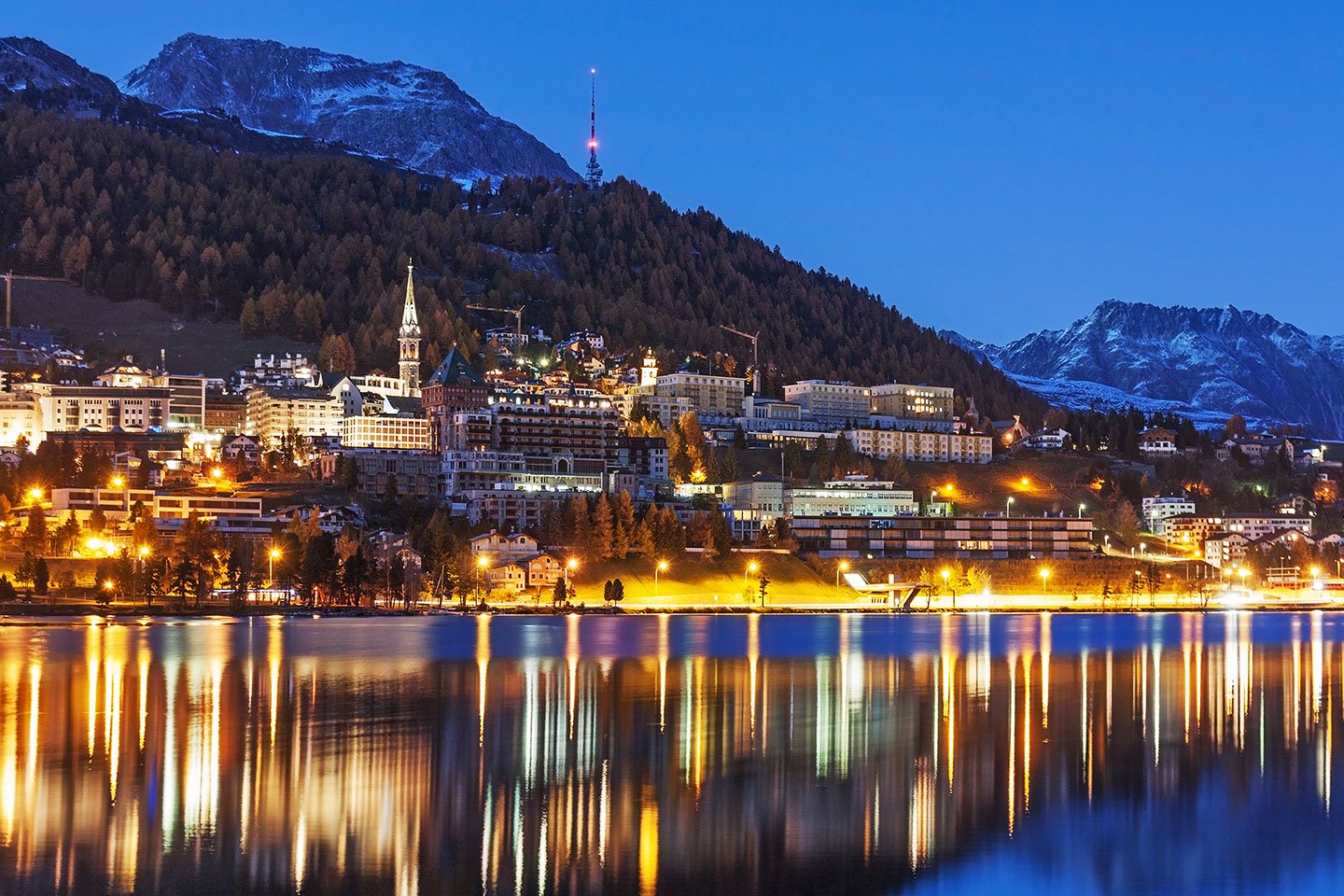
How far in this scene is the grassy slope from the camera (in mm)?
166375

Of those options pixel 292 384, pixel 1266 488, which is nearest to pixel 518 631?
pixel 292 384

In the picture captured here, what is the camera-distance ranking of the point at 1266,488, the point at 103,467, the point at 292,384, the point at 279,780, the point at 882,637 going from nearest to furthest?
the point at 279,780, the point at 882,637, the point at 103,467, the point at 292,384, the point at 1266,488

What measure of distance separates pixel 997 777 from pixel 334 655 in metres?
31.2

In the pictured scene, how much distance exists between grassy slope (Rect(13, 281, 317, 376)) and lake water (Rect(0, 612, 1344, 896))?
380ft

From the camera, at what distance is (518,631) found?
7325 cm

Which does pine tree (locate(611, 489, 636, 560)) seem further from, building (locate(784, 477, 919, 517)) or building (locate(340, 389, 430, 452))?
building (locate(340, 389, 430, 452))

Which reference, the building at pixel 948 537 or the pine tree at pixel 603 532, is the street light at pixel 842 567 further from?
the pine tree at pixel 603 532

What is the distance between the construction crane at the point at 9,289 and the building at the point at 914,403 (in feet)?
297

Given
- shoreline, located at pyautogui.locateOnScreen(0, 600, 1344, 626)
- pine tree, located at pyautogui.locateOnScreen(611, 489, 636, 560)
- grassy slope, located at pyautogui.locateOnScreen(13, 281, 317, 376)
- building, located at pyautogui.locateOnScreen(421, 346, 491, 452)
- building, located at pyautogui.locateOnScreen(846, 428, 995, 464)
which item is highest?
grassy slope, located at pyautogui.locateOnScreen(13, 281, 317, 376)

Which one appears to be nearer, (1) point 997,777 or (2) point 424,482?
(1) point 997,777

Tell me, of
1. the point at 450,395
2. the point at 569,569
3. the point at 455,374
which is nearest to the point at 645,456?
the point at 450,395

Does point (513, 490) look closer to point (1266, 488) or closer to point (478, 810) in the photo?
point (1266, 488)

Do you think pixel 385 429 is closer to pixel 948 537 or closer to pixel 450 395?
pixel 450 395

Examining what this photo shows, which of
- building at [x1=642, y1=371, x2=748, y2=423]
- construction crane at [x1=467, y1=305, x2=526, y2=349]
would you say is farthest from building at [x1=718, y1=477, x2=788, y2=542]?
construction crane at [x1=467, y1=305, x2=526, y2=349]
